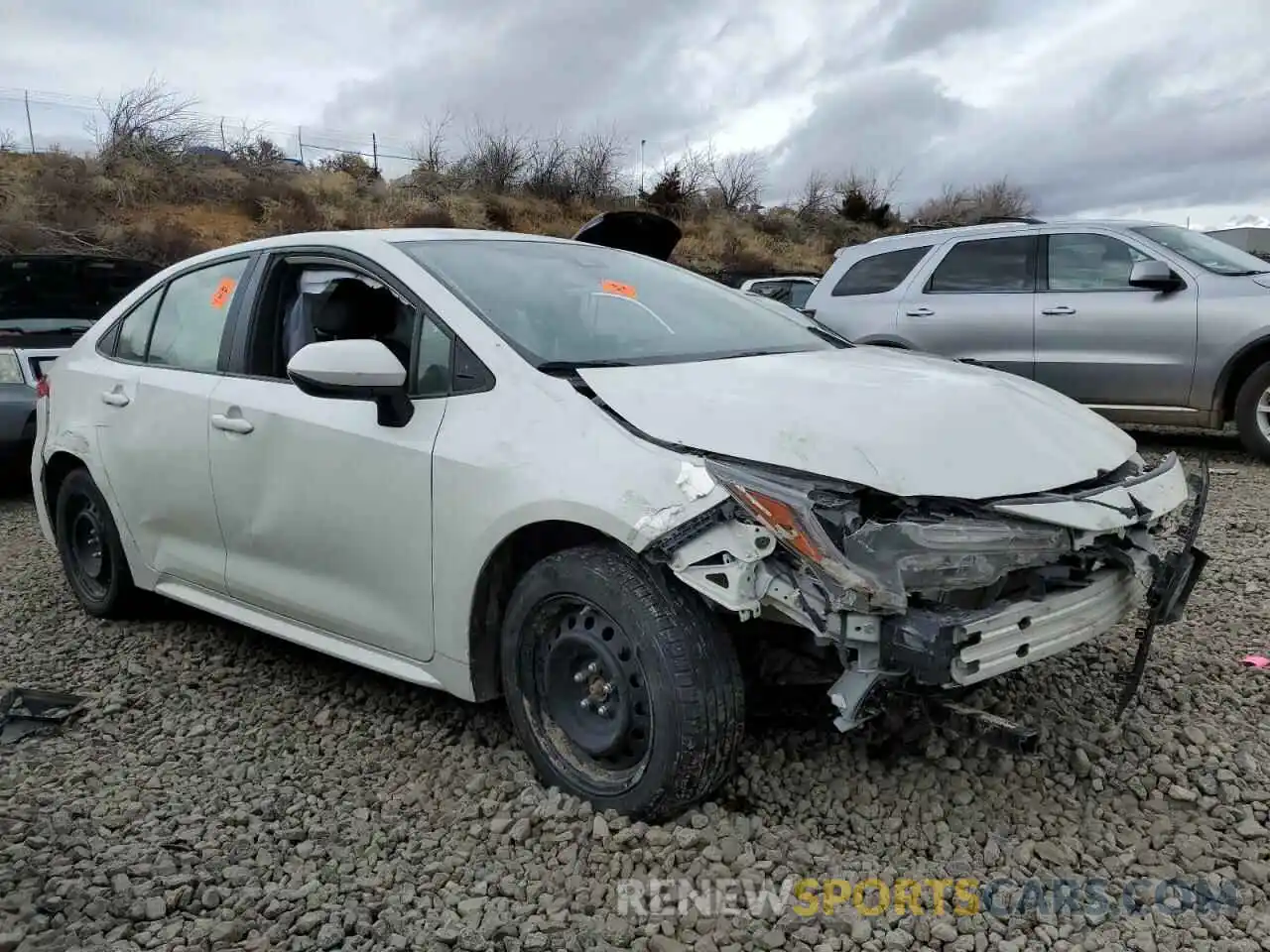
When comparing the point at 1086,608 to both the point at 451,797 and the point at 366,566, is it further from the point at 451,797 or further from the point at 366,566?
the point at 366,566

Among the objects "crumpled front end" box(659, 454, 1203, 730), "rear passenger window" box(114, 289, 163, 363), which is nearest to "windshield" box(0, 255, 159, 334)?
"rear passenger window" box(114, 289, 163, 363)

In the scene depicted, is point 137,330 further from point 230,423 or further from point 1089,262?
point 1089,262

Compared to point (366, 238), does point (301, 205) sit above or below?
above

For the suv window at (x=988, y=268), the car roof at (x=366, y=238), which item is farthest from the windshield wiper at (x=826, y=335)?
the suv window at (x=988, y=268)

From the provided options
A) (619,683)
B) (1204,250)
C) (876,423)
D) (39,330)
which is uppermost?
(1204,250)

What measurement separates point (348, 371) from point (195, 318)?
153 cm

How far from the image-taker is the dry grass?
19.6m

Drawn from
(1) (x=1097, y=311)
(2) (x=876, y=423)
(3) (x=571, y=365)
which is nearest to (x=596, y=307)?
(3) (x=571, y=365)

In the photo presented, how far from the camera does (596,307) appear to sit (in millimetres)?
3316

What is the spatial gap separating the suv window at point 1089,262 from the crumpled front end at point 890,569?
5.38m

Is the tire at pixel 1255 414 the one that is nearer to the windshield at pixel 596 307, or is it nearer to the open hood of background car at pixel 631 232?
the open hood of background car at pixel 631 232

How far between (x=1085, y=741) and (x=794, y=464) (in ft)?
4.70

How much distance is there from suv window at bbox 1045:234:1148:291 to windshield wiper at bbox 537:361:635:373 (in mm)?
5518

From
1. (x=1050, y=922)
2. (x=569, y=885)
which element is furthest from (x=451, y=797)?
(x=1050, y=922)
